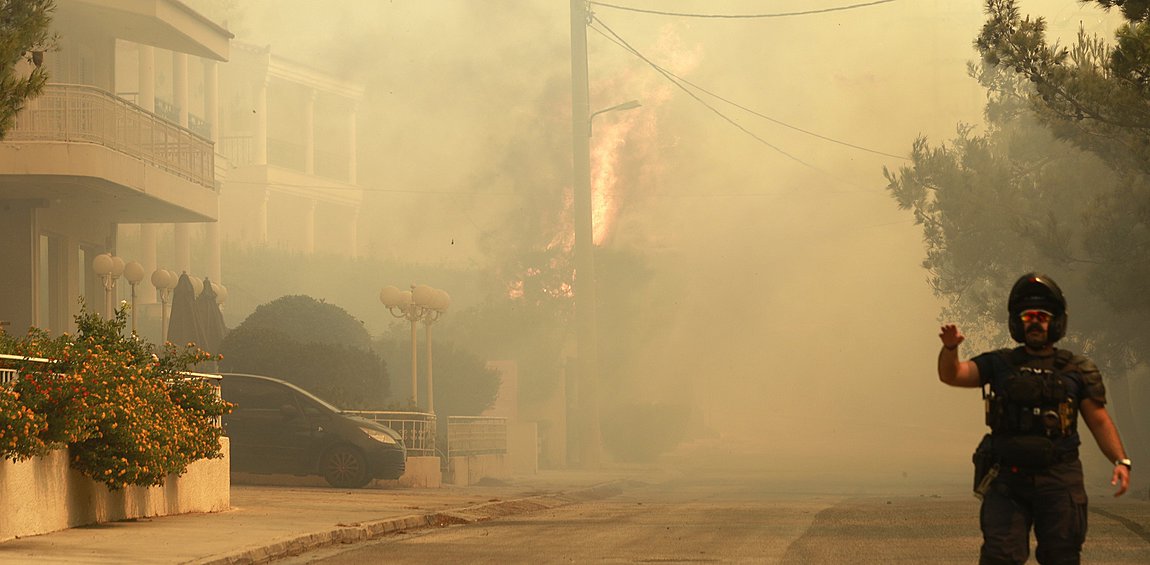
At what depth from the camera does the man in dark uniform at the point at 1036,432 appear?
6488mm

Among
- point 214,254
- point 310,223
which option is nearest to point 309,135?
point 310,223

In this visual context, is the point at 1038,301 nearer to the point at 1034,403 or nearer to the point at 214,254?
the point at 1034,403

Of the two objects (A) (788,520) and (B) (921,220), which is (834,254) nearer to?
(B) (921,220)

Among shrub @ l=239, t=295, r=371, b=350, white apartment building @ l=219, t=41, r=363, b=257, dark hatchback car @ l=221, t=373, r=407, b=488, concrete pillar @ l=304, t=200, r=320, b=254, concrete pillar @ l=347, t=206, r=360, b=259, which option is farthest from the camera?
concrete pillar @ l=304, t=200, r=320, b=254

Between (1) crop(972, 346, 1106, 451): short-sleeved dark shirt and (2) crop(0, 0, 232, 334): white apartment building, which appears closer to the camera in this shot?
(1) crop(972, 346, 1106, 451): short-sleeved dark shirt

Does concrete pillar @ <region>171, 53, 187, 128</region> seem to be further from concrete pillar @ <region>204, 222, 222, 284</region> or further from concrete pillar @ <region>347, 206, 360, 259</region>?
concrete pillar @ <region>347, 206, 360, 259</region>

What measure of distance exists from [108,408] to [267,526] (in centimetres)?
207

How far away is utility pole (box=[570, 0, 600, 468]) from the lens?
131 ft

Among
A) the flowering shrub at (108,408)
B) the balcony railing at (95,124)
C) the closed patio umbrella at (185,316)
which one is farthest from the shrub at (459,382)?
the flowering shrub at (108,408)

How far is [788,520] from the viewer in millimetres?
15898

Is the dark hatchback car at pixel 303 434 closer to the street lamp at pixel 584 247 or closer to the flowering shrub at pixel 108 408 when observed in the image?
the flowering shrub at pixel 108 408

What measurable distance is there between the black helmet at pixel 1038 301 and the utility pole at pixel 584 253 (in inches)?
1303

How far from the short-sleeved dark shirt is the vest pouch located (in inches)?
3.0

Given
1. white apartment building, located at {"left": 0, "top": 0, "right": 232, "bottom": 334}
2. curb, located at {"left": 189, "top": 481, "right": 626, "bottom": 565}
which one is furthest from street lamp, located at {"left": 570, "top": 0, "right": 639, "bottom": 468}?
curb, located at {"left": 189, "top": 481, "right": 626, "bottom": 565}
